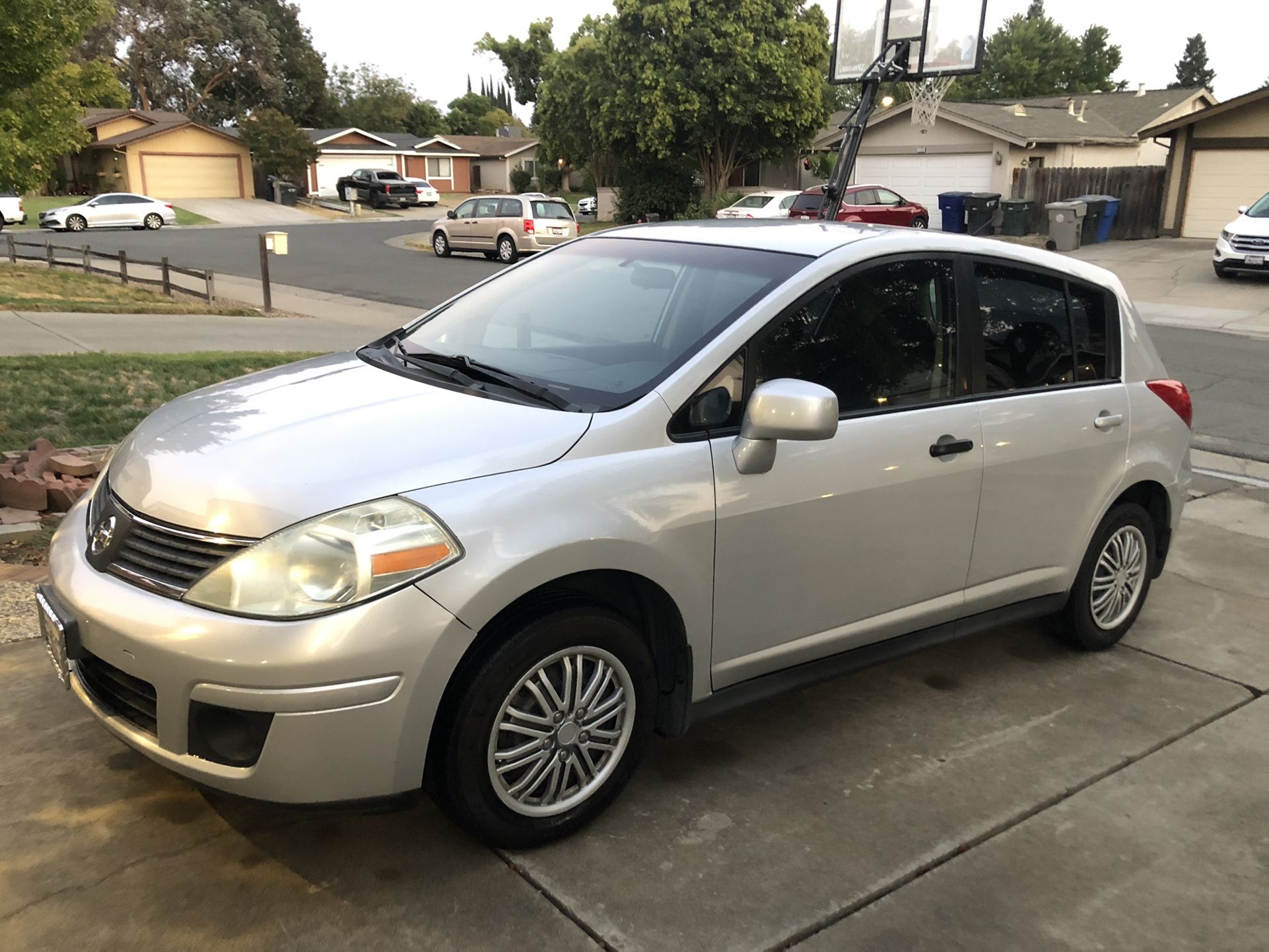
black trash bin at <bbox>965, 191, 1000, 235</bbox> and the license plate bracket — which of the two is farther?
black trash bin at <bbox>965, 191, 1000, 235</bbox>

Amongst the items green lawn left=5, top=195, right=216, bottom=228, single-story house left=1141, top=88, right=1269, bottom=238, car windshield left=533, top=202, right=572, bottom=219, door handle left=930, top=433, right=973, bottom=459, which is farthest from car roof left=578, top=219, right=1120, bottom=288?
green lawn left=5, top=195, right=216, bottom=228

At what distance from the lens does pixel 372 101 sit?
82.1 m

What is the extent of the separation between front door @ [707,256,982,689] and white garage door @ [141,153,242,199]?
55.9 meters

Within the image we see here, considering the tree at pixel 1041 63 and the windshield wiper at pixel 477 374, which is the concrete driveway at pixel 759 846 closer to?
the windshield wiper at pixel 477 374

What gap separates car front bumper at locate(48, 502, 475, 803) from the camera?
257 centimetres

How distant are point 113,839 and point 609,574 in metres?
1.56

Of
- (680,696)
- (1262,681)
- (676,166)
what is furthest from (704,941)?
(676,166)

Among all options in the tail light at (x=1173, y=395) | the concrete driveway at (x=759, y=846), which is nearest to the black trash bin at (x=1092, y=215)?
the tail light at (x=1173, y=395)

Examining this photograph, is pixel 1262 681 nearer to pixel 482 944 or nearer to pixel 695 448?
pixel 695 448

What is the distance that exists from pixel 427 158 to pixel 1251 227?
2215 inches

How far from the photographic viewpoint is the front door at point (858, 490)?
3320mm

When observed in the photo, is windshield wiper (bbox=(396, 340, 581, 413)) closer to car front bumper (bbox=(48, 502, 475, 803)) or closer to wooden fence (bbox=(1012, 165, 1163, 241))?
car front bumper (bbox=(48, 502, 475, 803))

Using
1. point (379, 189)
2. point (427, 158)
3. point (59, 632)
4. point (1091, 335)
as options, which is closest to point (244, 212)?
point (379, 189)

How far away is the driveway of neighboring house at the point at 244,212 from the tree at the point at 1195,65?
92.7m
